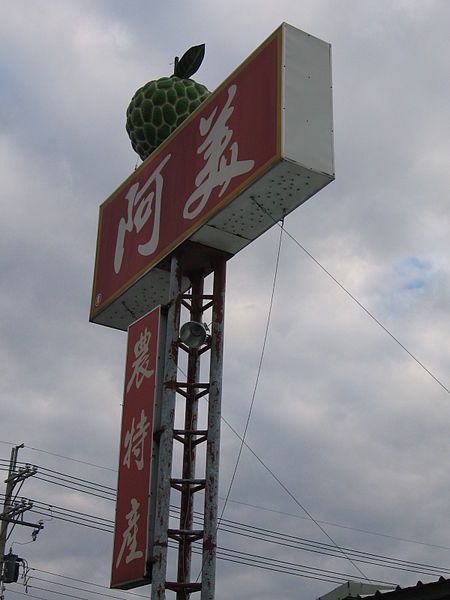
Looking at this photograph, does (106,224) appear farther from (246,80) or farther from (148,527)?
(148,527)

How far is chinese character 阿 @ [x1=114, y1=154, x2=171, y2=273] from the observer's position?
13.0 m

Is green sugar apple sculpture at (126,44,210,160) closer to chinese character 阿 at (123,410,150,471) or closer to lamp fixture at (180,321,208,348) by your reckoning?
lamp fixture at (180,321,208,348)

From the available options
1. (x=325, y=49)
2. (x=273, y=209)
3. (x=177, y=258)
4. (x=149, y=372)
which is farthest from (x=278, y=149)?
(x=149, y=372)

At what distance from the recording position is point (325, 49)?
11281 mm

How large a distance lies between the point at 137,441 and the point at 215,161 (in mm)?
3804

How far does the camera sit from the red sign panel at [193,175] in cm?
1097

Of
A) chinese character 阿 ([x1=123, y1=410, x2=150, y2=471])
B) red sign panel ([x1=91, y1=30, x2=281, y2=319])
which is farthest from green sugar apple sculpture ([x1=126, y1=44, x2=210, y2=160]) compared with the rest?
chinese character 阿 ([x1=123, y1=410, x2=150, y2=471])

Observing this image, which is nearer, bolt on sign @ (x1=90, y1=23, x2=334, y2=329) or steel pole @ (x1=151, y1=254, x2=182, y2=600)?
steel pole @ (x1=151, y1=254, x2=182, y2=600)

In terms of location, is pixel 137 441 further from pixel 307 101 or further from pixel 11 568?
pixel 11 568

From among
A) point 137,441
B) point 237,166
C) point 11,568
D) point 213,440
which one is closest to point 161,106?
point 237,166

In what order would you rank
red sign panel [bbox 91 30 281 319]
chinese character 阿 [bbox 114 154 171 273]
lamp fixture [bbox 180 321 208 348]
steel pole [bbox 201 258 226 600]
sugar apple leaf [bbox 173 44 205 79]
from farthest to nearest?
1. sugar apple leaf [bbox 173 44 205 79]
2. chinese character 阿 [bbox 114 154 171 273]
3. lamp fixture [bbox 180 321 208 348]
4. red sign panel [bbox 91 30 281 319]
5. steel pole [bbox 201 258 226 600]

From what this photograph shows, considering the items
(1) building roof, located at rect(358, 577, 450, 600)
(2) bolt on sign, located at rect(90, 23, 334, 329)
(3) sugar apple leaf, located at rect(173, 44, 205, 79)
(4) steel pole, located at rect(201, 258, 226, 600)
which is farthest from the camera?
(3) sugar apple leaf, located at rect(173, 44, 205, 79)

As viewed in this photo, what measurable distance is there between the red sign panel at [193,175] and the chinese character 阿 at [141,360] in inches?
47.4

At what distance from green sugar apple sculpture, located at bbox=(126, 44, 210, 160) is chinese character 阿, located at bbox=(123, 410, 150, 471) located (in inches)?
199
